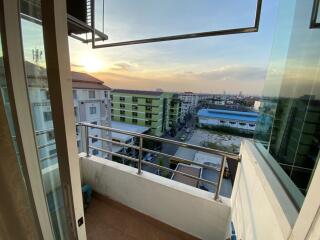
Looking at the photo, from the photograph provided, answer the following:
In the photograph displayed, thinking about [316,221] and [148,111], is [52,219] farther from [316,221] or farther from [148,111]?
[148,111]

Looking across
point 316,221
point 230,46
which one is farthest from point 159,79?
point 316,221

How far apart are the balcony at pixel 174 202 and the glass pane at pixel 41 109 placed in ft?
3.24

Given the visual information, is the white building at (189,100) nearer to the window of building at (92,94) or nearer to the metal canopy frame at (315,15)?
the metal canopy frame at (315,15)

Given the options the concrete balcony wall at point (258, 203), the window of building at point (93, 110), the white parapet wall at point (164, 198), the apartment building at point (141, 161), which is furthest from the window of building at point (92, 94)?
the concrete balcony wall at point (258, 203)

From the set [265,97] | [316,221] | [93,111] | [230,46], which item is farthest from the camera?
[93,111]

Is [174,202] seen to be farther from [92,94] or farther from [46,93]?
[92,94]

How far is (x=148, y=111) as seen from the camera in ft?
21.1

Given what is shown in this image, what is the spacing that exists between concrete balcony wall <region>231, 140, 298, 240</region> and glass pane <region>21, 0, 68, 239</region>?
0.91 meters

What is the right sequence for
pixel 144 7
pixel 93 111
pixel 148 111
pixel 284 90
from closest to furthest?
pixel 284 90
pixel 144 7
pixel 93 111
pixel 148 111

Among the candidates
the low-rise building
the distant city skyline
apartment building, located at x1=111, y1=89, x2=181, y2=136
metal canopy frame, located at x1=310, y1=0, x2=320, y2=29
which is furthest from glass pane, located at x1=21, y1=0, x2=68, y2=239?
apartment building, located at x1=111, y1=89, x2=181, y2=136

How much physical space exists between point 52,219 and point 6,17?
2.52ft

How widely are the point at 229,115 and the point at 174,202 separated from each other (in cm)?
140

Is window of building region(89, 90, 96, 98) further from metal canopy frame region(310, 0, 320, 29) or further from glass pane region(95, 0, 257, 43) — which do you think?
metal canopy frame region(310, 0, 320, 29)

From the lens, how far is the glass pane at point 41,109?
49 cm
